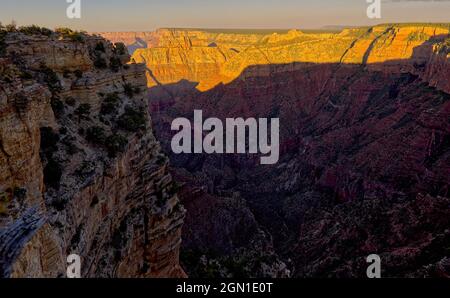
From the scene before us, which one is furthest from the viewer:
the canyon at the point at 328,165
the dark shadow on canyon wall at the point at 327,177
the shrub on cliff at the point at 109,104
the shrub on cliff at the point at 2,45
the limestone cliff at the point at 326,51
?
the limestone cliff at the point at 326,51

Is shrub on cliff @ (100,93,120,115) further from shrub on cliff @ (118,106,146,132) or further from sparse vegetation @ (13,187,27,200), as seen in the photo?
sparse vegetation @ (13,187,27,200)

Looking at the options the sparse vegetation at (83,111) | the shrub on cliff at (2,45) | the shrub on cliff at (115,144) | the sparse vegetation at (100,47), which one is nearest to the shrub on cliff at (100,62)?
the sparse vegetation at (100,47)

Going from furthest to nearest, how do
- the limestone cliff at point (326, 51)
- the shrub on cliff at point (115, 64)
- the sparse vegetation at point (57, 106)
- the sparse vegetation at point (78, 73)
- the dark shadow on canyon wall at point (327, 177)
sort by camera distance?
the limestone cliff at point (326, 51)
the dark shadow on canyon wall at point (327, 177)
the shrub on cliff at point (115, 64)
the sparse vegetation at point (78, 73)
the sparse vegetation at point (57, 106)

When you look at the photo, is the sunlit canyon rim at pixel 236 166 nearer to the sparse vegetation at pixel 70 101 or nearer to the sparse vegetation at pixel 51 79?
the sparse vegetation at pixel 51 79

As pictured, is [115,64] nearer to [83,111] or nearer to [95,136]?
[83,111]

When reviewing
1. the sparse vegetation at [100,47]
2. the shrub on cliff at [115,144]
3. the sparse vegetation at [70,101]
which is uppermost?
the sparse vegetation at [100,47]

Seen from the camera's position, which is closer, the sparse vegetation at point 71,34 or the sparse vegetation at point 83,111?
the sparse vegetation at point 83,111

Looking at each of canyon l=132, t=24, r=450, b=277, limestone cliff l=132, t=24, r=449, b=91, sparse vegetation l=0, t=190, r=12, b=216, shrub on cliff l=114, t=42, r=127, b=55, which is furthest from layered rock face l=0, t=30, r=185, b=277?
limestone cliff l=132, t=24, r=449, b=91
